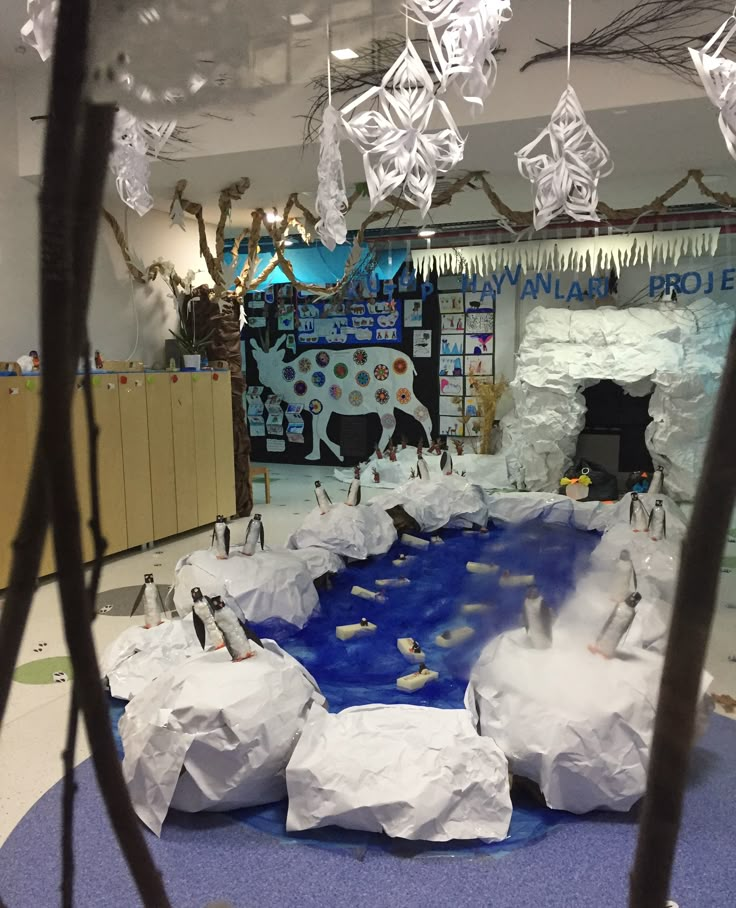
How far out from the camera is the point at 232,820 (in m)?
2.01

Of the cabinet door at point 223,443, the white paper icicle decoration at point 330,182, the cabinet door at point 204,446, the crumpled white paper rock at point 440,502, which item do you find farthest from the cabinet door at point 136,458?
the white paper icicle decoration at point 330,182

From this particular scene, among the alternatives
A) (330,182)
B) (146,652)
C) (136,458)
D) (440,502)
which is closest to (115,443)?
(136,458)

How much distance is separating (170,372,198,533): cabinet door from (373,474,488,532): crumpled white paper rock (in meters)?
1.24

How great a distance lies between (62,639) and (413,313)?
21.5 feet

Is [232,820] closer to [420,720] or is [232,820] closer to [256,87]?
[420,720]

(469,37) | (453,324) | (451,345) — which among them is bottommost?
(451,345)

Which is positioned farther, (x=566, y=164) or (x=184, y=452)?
(x=184, y=452)

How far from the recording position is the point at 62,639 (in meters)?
0.37

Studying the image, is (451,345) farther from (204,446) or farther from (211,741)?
(211,741)

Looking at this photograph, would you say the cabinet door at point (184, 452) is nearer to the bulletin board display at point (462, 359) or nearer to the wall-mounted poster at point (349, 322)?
the bulletin board display at point (462, 359)

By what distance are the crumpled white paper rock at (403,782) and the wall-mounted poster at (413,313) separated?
499cm

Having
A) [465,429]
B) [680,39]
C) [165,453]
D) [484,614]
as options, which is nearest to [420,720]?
[484,614]

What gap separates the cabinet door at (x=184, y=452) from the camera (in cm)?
486

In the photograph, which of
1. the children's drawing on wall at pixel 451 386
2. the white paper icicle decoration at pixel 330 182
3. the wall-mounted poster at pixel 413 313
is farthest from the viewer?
the wall-mounted poster at pixel 413 313
